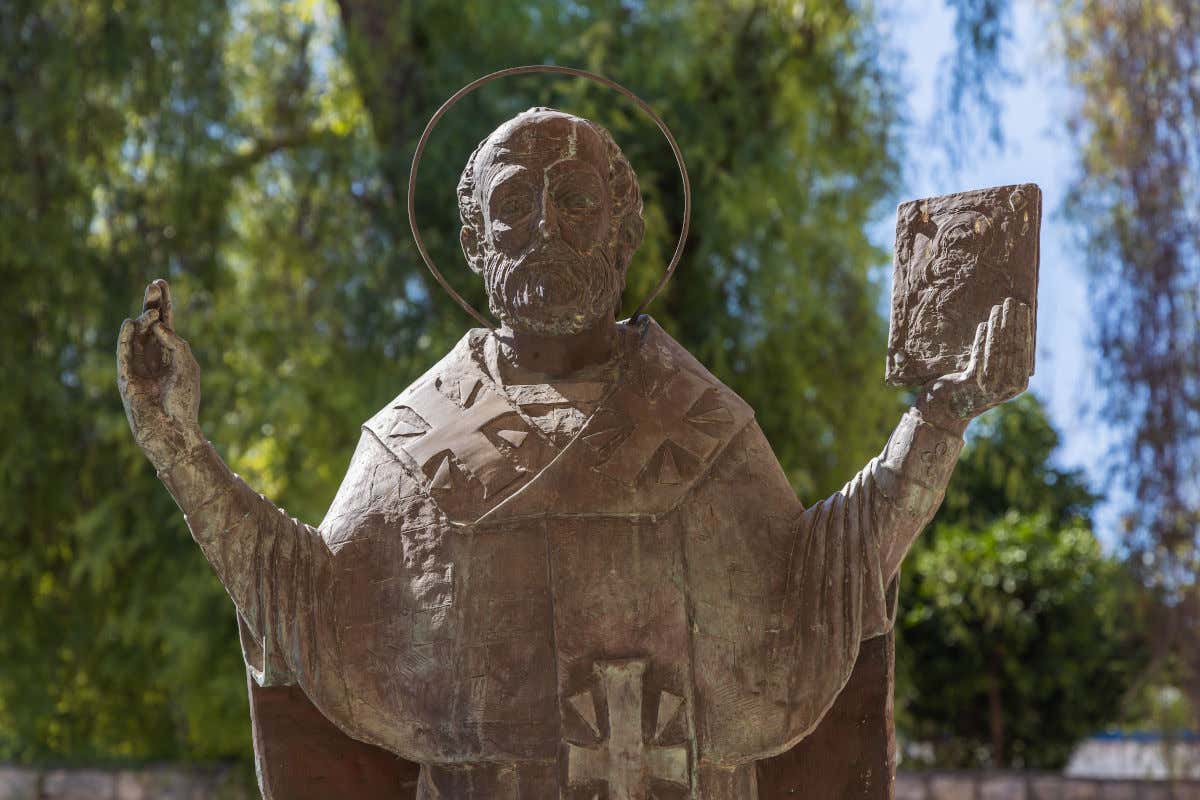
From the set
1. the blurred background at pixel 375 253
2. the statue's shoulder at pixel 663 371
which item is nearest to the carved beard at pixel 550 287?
the statue's shoulder at pixel 663 371

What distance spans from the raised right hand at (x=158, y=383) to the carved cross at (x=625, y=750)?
0.95m

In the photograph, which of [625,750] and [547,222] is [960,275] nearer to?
[547,222]

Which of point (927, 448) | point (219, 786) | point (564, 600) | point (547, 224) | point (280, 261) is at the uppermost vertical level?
point (280, 261)

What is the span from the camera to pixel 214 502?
3.47 meters

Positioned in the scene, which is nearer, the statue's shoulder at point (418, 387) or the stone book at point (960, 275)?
the stone book at point (960, 275)

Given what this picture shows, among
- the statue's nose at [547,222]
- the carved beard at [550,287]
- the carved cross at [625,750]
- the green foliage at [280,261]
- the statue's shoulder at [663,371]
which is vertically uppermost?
the green foliage at [280,261]

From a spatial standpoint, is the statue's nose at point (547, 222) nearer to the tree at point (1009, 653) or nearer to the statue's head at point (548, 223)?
the statue's head at point (548, 223)

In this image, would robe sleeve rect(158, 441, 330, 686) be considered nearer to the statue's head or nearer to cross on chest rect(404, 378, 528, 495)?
cross on chest rect(404, 378, 528, 495)

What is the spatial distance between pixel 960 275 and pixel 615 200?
0.77 metres

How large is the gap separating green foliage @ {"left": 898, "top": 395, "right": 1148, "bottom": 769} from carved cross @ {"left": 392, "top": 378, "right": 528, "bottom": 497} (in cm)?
801

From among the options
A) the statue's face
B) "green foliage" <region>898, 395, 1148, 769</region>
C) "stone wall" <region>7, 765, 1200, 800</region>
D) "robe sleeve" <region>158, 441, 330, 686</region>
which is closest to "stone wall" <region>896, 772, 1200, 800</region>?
"stone wall" <region>7, 765, 1200, 800</region>

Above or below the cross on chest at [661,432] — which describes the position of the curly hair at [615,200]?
above

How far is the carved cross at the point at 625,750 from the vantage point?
3480 mm

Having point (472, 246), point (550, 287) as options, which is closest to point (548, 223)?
point (550, 287)
